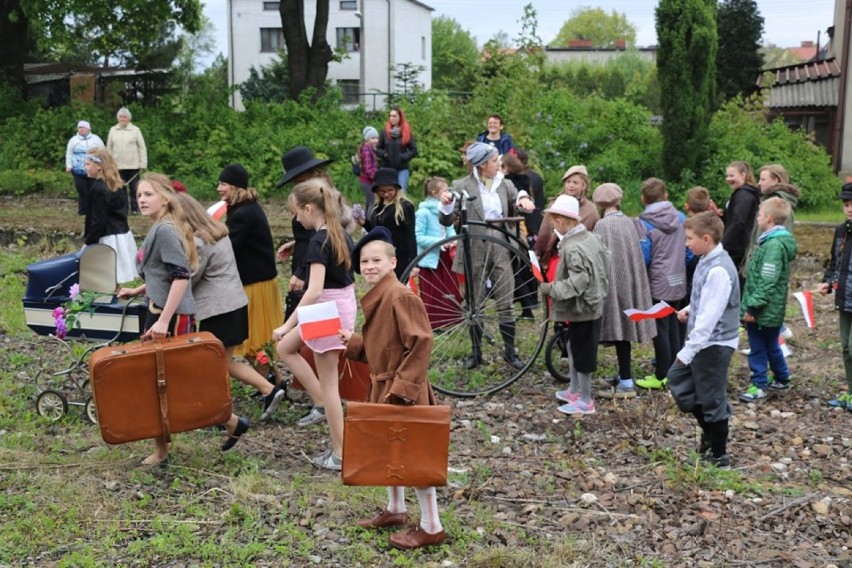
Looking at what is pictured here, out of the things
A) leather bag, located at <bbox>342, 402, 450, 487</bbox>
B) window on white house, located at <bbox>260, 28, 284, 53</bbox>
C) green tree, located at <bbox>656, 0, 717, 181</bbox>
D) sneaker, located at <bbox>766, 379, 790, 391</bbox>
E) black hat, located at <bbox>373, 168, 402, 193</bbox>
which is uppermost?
window on white house, located at <bbox>260, 28, 284, 53</bbox>

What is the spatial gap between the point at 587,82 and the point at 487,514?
55.0 metres

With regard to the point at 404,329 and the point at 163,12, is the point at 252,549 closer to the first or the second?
the point at 404,329

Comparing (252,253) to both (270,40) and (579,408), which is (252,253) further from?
(270,40)

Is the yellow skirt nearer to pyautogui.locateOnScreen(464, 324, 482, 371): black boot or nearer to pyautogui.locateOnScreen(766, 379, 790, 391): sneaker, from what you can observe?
pyautogui.locateOnScreen(464, 324, 482, 371): black boot

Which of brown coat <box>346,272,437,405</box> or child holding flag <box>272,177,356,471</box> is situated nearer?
brown coat <box>346,272,437,405</box>

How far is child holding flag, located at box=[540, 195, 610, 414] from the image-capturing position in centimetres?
683

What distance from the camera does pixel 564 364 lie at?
8250 mm

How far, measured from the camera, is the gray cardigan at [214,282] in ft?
20.3

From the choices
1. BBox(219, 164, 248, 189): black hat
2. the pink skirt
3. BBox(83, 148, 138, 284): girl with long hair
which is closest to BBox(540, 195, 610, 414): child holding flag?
the pink skirt

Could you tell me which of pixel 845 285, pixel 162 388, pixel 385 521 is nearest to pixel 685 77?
pixel 845 285

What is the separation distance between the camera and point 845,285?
7.25m

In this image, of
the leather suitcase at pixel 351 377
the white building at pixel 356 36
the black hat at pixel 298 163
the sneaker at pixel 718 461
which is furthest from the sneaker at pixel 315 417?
the white building at pixel 356 36

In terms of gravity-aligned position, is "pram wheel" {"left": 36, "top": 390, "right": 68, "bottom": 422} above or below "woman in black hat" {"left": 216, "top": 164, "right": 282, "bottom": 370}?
below

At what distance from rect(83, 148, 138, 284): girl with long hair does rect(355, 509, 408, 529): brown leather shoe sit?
5582 mm
